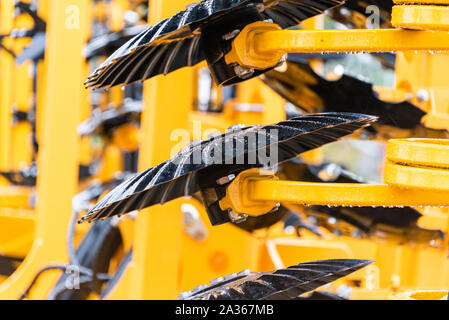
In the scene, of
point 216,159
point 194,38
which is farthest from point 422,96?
point 216,159

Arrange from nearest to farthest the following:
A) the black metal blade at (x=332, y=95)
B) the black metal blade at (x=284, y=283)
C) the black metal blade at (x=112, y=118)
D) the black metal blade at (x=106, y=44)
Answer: the black metal blade at (x=284, y=283)
the black metal blade at (x=332, y=95)
the black metal blade at (x=106, y=44)
the black metal blade at (x=112, y=118)

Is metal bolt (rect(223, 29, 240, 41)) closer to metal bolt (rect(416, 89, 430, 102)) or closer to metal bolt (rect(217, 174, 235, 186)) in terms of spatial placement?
metal bolt (rect(217, 174, 235, 186))

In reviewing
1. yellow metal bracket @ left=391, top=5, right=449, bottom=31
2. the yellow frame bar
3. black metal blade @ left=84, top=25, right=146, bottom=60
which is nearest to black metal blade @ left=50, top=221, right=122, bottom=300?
black metal blade @ left=84, top=25, right=146, bottom=60

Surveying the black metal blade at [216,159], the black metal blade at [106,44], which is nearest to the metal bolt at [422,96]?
the black metal blade at [106,44]

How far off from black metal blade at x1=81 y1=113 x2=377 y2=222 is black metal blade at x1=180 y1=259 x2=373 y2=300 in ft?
0.63

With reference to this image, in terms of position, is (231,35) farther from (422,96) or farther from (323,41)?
(422,96)

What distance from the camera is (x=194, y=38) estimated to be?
134 cm

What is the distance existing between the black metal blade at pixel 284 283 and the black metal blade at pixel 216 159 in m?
0.19

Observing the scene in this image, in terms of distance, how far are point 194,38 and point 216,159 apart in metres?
0.28

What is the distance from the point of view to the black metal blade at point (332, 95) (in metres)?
2.13

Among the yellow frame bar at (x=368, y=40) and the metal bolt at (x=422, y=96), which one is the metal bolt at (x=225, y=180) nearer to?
the yellow frame bar at (x=368, y=40)

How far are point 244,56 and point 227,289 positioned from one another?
1.41ft

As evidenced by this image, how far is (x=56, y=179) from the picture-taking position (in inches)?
90.8

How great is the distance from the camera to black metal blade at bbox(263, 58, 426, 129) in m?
2.13
